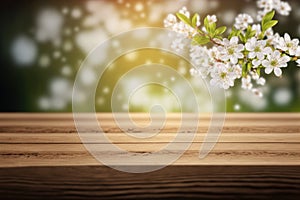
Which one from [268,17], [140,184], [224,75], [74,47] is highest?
[74,47]

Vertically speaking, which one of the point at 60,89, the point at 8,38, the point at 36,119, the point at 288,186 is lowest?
the point at 288,186

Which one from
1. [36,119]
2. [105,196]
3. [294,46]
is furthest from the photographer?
[36,119]

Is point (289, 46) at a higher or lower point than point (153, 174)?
higher

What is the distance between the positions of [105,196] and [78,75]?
1794 millimetres

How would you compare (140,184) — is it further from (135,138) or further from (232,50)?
(232,50)

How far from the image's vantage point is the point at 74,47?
253cm

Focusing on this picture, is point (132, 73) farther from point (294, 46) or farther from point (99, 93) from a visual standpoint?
point (294, 46)

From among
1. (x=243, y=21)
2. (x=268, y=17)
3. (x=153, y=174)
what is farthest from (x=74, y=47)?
(x=153, y=174)

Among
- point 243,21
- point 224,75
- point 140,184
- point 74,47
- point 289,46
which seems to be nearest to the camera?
point 140,184

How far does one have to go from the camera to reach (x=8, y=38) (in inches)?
99.1

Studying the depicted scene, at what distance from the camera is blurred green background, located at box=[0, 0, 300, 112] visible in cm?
250

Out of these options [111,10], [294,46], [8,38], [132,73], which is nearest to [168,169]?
[294,46]

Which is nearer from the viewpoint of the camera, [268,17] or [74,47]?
[268,17]

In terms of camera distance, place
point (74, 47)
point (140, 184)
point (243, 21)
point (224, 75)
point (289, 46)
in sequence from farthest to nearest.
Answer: point (74, 47) → point (243, 21) → point (224, 75) → point (289, 46) → point (140, 184)
